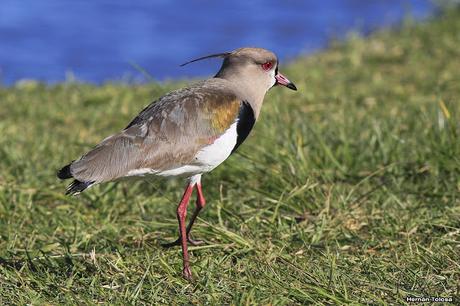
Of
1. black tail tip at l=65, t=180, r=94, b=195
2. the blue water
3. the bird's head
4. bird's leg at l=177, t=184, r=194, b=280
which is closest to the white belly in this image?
bird's leg at l=177, t=184, r=194, b=280

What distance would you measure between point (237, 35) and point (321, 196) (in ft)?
38.7

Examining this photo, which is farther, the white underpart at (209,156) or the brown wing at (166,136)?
the white underpart at (209,156)

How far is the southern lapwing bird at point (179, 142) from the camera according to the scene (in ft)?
17.1

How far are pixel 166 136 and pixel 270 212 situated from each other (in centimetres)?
97

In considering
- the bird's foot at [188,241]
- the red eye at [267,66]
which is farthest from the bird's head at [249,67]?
the bird's foot at [188,241]

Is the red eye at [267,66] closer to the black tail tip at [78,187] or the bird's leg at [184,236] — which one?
the bird's leg at [184,236]

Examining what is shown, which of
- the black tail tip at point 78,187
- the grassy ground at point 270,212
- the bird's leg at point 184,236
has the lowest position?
the grassy ground at point 270,212

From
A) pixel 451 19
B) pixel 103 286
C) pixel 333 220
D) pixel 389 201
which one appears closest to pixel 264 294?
pixel 103 286

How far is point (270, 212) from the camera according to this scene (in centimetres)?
597

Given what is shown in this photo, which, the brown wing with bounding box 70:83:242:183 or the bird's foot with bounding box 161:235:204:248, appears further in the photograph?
the bird's foot with bounding box 161:235:204:248

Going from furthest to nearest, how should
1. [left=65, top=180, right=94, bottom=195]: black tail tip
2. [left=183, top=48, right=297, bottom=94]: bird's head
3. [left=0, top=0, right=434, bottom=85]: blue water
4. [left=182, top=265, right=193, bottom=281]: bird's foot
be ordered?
[left=0, top=0, right=434, bottom=85]: blue water, [left=183, top=48, right=297, bottom=94]: bird's head, [left=65, top=180, right=94, bottom=195]: black tail tip, [left=182, top=265, right=193, bottom=281]: bird's foot

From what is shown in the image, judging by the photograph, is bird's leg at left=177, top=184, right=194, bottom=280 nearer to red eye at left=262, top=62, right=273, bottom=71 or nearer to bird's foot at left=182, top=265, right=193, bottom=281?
bird's foot at left=182, top=265, right=193, bottom=281

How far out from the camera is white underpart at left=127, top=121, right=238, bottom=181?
17.6 feet

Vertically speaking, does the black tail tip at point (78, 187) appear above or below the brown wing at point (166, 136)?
below
